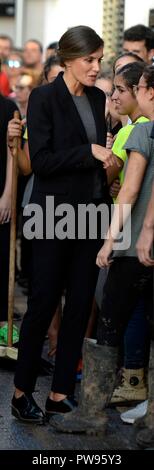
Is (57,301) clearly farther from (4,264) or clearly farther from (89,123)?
(4,264)

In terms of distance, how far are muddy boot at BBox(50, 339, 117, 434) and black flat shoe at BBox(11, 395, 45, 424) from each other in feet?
0.64

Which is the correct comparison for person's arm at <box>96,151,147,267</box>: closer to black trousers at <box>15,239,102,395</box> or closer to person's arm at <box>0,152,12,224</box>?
black trousers at <box>15,239,102,395</box>

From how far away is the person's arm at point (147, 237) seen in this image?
5.55m

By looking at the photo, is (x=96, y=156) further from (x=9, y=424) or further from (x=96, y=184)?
(x=9, y=424)

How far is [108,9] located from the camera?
1265cm

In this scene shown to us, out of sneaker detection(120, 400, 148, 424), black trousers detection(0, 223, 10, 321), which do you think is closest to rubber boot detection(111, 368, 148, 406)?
sneaker detection(120, 400, 148, 424)

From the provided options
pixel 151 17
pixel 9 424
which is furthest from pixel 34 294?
pixel 151 17

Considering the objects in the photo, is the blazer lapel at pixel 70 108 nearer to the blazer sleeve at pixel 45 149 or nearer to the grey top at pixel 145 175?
the blazer sleeve at pixel 45 149

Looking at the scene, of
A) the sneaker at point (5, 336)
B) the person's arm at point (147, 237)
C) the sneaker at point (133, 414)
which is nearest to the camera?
the person's arm at point (147, 237)

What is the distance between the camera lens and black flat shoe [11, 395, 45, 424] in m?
6.17

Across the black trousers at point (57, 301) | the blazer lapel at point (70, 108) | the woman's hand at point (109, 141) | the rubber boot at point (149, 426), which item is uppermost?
the blazer lapel at point (70, 108)

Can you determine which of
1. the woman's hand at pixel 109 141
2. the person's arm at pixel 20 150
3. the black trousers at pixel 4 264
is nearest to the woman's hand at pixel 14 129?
the person's arm at pixel 20 150

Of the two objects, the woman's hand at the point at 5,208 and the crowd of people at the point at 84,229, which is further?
the woman's hand at the point at 5,208

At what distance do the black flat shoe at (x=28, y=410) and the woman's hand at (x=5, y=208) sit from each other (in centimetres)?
196
